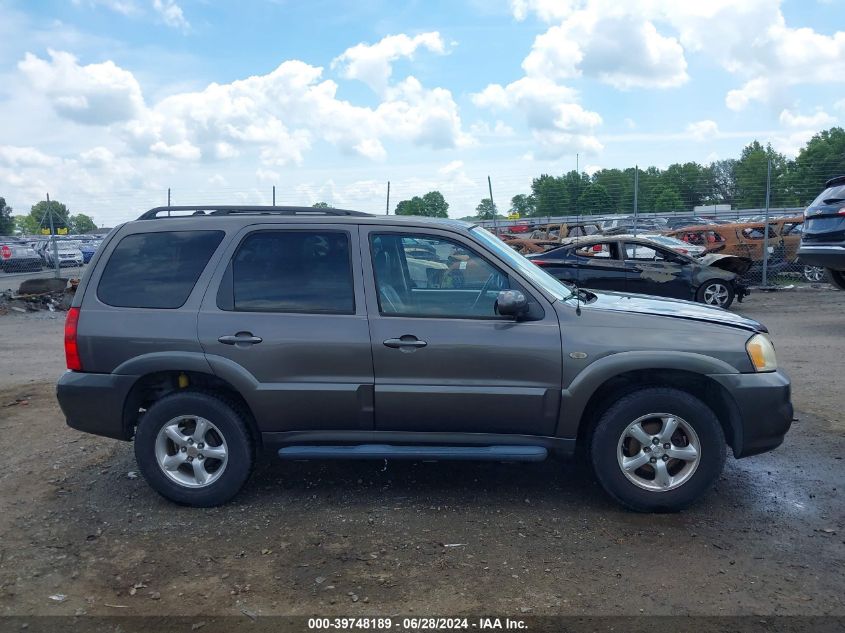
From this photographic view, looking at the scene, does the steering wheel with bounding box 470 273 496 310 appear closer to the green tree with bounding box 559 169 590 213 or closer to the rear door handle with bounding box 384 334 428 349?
the rear door handle with bounding box 384 334 428 349

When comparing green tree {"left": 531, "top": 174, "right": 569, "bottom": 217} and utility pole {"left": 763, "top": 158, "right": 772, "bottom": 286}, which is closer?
utility pole {"left": 763, "top": 158, "right": 772, "bottom": 286}

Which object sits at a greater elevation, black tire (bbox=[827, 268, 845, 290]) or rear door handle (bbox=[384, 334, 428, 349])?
black tire (bbox=[827, 268, 845, 290])

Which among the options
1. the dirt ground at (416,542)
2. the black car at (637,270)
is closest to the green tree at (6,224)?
the black car at (637,270)

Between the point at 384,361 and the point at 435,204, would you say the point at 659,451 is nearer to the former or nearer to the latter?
the point at 384,361

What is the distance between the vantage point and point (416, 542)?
405cm

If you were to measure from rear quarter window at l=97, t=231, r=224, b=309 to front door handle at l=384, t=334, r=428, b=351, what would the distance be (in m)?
1.29

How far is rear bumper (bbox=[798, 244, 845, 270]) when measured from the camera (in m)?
8.69

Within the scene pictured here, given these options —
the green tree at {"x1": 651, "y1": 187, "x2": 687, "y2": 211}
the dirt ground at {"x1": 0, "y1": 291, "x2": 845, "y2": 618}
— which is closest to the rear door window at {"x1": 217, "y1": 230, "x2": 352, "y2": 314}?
the dirt ground at {"x1": 0, "y1": 291, "x2": 845, "y2": 618}

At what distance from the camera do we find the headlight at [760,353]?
14.0 ft

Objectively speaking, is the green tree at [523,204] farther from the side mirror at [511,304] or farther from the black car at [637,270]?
the side mirror at [511,304]

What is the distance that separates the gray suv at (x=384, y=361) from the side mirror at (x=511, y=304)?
13 mm

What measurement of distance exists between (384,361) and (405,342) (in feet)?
0.56

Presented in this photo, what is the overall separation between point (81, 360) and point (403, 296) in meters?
2.04

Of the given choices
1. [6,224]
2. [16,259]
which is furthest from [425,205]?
[6,224]
